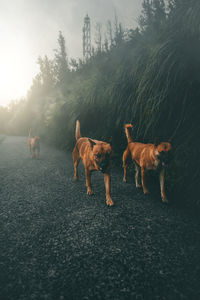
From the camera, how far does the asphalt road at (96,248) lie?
1429 mm

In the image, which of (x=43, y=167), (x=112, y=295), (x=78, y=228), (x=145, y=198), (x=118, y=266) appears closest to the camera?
(x=112, y=295)

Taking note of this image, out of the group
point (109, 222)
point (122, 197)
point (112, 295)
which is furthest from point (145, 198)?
point (112, 295)

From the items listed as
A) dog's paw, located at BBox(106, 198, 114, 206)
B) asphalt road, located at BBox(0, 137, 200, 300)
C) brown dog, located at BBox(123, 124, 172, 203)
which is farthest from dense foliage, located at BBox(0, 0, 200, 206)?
dog's paw, located at BBox(106, 198, 114, 206)

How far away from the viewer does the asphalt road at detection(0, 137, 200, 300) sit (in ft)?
4.69

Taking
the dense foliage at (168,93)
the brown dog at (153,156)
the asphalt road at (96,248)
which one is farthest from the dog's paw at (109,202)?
the dense foliage at (168,93)

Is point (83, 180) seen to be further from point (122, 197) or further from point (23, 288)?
point (23, 288)

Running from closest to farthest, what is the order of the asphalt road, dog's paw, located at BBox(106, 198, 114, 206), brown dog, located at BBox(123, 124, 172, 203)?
the asphalt road, brown dog, located at BBox(123, 124, 172, 203), dog's paw, located at BBox(106, 198, 114, 206)

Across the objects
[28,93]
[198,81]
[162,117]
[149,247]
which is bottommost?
[149,247]

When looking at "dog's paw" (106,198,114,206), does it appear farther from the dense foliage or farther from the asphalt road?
the dense foliage

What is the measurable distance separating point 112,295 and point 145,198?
199 cm

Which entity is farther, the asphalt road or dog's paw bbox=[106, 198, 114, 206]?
dog's paw bbox=[106, 198, 114, 206]

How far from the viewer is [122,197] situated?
3271 mm

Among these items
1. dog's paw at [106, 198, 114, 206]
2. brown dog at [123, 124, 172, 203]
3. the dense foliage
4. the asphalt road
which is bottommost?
the asphalt road

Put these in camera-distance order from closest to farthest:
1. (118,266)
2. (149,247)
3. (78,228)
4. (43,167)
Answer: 1. (118,266)
2. (149,247)
3. (78,228)
4. (43,167)
